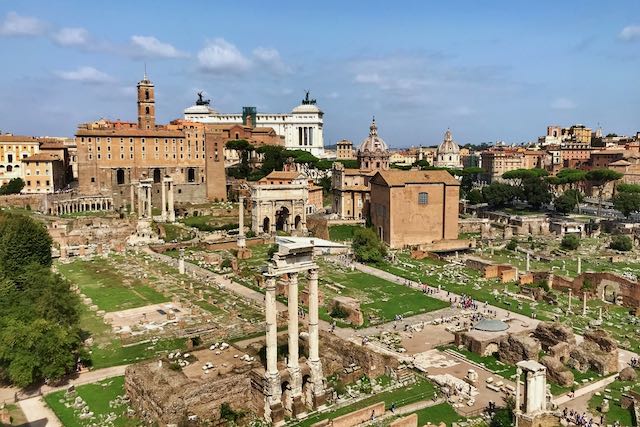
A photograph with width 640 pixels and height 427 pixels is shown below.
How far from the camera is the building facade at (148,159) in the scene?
7644 centimetres

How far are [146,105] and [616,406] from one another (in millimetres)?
75309

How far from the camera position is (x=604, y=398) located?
25.6m

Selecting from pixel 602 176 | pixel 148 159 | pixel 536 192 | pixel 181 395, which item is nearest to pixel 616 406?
pixel 181 395

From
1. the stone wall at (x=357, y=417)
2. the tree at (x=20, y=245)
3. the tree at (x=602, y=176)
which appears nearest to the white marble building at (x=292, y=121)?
the tree at (x=602, y=176)

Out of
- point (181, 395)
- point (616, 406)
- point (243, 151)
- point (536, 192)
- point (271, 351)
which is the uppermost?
point (243, 151)

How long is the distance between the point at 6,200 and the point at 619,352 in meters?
66.5

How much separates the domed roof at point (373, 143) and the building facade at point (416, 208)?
58.3ft

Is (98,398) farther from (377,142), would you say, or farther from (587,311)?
(377,142)

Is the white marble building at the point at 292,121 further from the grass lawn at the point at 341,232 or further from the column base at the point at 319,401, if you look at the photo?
the column base at the point at 319,401

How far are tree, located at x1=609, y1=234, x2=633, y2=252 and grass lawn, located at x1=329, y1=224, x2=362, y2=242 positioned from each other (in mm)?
27550

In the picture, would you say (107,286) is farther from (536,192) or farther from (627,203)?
(627,203)

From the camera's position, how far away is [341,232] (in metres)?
66.2

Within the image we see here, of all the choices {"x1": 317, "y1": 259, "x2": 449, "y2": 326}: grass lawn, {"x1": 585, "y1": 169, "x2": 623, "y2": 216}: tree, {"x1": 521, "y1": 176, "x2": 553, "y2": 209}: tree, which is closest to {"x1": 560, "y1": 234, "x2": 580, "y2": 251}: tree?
{"x1": 521, "y1": 176, "x2": 553, "y2": 209}: tree

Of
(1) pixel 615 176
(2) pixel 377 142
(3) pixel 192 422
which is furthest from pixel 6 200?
(1) pixel 615 176
